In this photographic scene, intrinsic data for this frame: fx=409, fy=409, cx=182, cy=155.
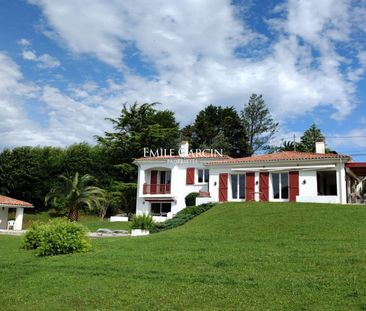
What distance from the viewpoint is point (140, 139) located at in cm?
4791

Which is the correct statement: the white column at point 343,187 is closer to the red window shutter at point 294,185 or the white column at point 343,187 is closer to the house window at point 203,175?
the red window shutter at point 294,185

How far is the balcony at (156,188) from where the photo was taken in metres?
39.1

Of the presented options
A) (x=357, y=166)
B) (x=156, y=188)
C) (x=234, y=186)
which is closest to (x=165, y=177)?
(x=156, y=188)

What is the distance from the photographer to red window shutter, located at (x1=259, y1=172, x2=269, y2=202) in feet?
103

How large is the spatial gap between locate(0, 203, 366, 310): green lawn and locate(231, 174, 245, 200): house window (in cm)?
1460

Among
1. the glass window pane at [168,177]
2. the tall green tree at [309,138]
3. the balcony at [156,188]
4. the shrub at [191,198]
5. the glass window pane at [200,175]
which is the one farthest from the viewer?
the tall green tree at [309,138]

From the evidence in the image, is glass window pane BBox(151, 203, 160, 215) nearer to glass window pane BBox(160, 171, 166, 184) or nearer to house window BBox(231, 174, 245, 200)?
glass window pane BBox(160, 171, 166, 184)

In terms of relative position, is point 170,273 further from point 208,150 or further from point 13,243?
point 208,150

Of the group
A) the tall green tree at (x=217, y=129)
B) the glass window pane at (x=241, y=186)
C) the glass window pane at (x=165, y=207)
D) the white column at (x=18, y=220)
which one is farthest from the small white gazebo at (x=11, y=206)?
the tall green tree at (x=217, y=129)

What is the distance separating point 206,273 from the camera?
33.6 ft

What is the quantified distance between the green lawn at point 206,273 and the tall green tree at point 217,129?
3885cm

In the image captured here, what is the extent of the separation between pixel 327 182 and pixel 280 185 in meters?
3.60

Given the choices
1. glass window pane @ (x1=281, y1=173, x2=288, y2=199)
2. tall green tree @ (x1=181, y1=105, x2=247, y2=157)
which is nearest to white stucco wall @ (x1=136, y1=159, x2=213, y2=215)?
glass window pane @ (x1=281, y1=173, x2=288, y2=199)

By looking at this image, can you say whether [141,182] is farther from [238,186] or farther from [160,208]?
[238,186]
